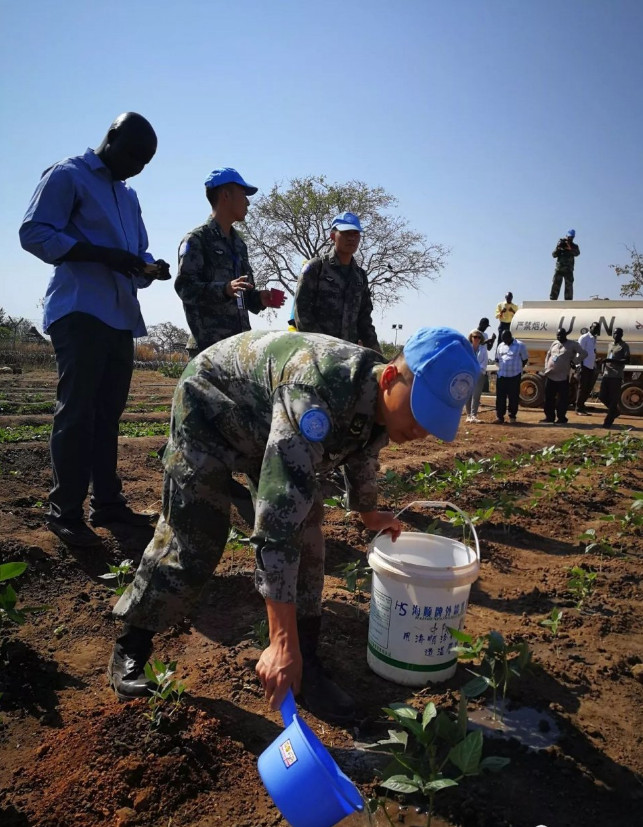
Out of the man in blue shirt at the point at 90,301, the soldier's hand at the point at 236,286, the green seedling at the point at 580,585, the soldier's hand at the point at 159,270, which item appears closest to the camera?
the green seedling at the point at 580,585

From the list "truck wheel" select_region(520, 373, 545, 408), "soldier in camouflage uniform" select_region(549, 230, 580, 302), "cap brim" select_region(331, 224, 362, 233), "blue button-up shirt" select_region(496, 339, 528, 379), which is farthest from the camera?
"soldier in camouflage uniform" select_region(549, 230, 580, 302)

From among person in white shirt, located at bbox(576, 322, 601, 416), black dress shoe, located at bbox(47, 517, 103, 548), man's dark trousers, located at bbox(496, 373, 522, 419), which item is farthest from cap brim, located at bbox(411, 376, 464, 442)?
person in white shirt, located at bbox(576, 322, 601, 416)

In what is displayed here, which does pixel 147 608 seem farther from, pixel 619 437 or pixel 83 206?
pixel 619 437

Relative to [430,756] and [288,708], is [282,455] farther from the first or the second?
[430,756]

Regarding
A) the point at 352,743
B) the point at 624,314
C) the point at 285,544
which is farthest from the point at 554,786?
the point at 624,314

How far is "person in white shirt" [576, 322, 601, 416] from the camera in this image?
38.8 feet

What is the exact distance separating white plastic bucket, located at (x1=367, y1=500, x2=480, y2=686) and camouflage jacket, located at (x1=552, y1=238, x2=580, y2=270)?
1576cm

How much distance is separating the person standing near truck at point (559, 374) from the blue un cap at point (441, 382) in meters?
9.69

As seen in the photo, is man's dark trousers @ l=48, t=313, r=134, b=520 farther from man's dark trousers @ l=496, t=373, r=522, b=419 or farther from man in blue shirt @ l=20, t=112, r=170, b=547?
man's dark trousers @ l=496, t=373, r=522, b=419

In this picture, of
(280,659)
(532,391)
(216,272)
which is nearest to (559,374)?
(532,391)

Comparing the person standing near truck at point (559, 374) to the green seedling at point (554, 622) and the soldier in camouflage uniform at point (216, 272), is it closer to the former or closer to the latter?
the soldier in camouflage uniform at point (216, 272)

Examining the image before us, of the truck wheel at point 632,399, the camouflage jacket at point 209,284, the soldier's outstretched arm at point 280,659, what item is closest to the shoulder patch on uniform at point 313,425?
the soldier's outstretched arm at point 280,659

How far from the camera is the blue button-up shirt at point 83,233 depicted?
271 cm

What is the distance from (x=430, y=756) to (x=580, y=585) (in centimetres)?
147
